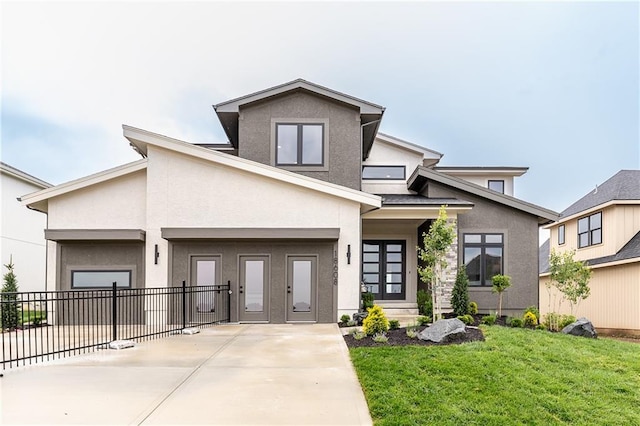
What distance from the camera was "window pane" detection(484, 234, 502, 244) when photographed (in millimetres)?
15320

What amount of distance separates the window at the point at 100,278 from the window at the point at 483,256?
1106cm

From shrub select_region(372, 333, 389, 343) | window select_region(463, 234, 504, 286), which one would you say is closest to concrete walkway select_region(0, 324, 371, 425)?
shrub select_region(372, 333, 389, 343)

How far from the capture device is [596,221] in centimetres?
2042

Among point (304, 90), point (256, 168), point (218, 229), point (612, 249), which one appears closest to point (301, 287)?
point (218, 229)

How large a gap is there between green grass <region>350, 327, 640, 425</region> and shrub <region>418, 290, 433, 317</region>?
4.55 metres

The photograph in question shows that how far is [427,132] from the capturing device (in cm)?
3288

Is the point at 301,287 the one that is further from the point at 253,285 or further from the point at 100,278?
the point at 100,278

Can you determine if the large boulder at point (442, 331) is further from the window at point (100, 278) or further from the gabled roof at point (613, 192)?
the gabled roof at point (613, 192)

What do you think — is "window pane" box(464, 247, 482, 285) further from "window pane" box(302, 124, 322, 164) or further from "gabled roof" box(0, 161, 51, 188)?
"gabled roof" box(0, 161, 51, 188)

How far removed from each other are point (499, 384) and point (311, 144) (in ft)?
33.6

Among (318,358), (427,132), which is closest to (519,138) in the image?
(427,132)

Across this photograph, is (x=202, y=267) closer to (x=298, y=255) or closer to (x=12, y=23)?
(x=298, y=255)

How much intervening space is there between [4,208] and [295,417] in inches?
877

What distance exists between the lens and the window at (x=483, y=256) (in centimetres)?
1517
